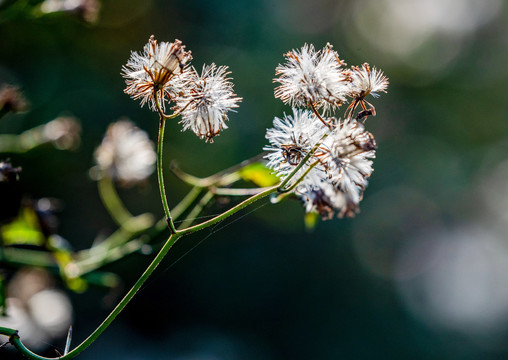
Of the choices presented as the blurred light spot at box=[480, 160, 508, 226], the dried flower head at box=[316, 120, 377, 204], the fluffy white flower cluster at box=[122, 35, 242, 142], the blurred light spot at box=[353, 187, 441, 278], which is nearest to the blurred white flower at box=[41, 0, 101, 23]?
the fluffy white flower cluster at box=[122, 35, 242, 142]

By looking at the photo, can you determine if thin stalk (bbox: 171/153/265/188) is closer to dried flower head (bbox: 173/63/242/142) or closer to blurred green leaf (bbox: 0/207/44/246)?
dried flower head (bbox: 173/63/242/142)

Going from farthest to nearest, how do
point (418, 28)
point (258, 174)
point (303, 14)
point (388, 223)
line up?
point (418, 28) < point (388, 223) < point (303, 14) < point (258, 174)

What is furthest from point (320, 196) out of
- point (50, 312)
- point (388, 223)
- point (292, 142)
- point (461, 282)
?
point (461, 282)

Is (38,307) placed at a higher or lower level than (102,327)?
higher

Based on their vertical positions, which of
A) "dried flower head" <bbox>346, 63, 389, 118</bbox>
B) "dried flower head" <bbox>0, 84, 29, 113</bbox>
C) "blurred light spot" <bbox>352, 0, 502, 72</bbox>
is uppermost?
"blurred light spot" <bbox>352, 0, 502, 72</bbox>

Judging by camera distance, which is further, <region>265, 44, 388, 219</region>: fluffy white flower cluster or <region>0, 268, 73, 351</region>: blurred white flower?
<region>0, 268, 73, 351</region>: blurred white flower

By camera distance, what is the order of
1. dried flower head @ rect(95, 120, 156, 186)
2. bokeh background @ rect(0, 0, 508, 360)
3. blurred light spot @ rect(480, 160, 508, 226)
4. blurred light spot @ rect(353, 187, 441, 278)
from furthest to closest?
blurred light spot @ rect(480, 160, 508, 226)
blurred light spot @ rect(353, 187, 441, 278)
bokeh background @ rect(0, 0, 508, 360)
dried flower head @ rect(95, 120, 156, 186)

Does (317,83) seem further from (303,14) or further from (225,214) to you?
(303,14)

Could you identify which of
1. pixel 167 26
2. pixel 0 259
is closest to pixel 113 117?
pixel 167 26
